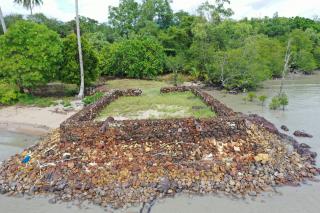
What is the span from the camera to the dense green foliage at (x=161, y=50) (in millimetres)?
18078

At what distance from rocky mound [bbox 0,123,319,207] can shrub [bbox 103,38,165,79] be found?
721 inches

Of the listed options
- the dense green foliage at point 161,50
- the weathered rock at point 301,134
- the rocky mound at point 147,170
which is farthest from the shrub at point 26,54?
the weathered rock at point 301,134

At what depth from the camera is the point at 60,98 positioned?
19281 mm

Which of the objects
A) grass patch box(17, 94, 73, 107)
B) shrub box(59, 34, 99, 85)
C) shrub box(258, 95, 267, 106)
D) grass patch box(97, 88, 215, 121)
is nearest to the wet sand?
grass patch box(17, 94, 73, 107)

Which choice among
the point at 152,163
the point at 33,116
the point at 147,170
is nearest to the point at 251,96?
the point at 152,163

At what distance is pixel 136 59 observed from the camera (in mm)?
26953

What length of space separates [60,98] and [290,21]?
123ft

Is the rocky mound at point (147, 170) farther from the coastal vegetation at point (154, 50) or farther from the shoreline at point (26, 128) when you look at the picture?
the coastal vegetation at point (154, 50)

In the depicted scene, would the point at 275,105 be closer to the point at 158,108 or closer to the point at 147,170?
the point at 158,108

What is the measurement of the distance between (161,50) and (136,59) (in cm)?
325

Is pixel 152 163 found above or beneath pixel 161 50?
beneath

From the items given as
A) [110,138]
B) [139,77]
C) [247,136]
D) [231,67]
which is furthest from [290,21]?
[110,138]

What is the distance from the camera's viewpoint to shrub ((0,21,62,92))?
58.0 ft

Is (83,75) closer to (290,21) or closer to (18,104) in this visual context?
(18,104)
